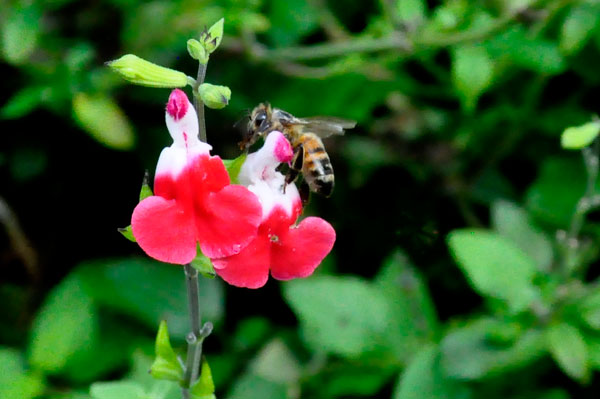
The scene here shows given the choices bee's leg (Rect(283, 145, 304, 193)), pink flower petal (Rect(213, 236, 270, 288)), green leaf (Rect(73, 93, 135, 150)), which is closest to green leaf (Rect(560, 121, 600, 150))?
bee's leg (Rect(283, 145, 304, 193))

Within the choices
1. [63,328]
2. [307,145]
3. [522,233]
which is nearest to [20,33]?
[63,328]

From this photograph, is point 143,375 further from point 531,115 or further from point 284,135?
point 531,115

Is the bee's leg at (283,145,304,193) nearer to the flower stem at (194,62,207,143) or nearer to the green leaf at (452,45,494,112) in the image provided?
the flower stem at (194,62,207,143)

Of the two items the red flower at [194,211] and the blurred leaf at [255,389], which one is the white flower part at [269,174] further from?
the blurred leaf at [255,389]

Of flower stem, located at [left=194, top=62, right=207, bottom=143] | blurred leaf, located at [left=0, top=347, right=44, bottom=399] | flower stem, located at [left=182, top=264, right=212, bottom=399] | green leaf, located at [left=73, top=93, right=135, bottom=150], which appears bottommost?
blurred leaf, located at [left=0, top=347, right=44, bottom=399]

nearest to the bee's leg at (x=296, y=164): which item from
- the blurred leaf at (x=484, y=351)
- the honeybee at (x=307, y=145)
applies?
the honeybee at (x=307, y=145)

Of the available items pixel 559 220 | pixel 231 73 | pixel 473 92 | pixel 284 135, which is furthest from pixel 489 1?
pixel 284 135
